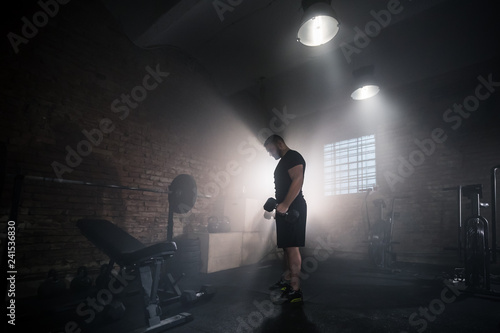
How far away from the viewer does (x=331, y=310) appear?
256 centimetres

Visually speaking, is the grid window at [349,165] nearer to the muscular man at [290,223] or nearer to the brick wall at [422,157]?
the brick wall at [422,157]

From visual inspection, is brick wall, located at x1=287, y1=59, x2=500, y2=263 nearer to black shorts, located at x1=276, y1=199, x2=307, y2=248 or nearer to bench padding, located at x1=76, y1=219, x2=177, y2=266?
black shorts, located at x1=276, y1=199, x2=307, y2=248

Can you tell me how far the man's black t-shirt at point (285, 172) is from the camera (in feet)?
9.13

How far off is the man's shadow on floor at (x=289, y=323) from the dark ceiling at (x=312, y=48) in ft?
13.2

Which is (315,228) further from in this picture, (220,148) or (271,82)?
(271,82)

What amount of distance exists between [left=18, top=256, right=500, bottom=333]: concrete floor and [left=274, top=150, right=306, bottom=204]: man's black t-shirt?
1115mm

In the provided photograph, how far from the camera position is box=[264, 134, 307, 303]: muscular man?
104 inches

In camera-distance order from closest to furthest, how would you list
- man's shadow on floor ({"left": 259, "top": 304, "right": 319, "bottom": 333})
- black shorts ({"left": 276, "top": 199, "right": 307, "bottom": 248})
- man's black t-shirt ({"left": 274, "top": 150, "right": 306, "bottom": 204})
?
man's shadow on floor ({"left": 259, "top": 304, "right": 319, "bottom": 333})
black shorts ({"left": 276, "top": 199, "right": 307, "bottom": 248})
man's black t-shirt ({"left": 274, "top": 150, "right": 306, "bottom": 204})

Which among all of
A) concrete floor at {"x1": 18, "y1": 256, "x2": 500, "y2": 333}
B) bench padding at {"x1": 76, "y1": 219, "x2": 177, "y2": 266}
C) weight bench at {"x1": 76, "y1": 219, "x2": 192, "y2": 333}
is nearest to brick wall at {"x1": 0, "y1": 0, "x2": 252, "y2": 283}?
concrete floor at {"x1": 18, "y1": 256, "x2": 500, "y2": 333}

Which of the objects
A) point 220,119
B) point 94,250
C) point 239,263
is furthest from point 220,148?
point 94,250

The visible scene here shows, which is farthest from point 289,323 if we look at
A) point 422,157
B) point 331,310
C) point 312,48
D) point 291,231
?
point 422,157

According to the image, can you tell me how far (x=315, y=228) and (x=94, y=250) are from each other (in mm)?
5230

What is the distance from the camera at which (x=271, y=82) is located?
21.5 feet

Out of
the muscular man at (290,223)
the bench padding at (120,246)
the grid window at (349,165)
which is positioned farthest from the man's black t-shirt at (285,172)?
the grid window at (349,165)
